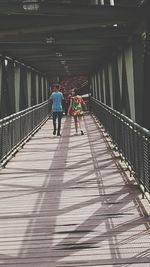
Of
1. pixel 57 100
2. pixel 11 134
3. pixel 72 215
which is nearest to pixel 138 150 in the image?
pixel 72 215

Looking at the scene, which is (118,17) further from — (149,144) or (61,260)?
(61,260)

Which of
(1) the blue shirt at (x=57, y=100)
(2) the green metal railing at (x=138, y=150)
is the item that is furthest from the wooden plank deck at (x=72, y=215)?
(1) the blue shirt at (x=57, y=100)

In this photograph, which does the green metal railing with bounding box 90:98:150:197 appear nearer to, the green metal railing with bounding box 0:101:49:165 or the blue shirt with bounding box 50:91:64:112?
the green metal railing with bounding box 0:101:49:165

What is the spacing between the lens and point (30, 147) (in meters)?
17.0

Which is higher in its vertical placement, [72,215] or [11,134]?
[11,134]

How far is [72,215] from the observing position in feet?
24.8

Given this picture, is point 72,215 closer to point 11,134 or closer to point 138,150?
point 138,150

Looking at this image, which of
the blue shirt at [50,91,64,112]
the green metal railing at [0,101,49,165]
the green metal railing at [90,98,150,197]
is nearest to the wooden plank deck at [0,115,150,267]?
the green metal railing at [90,98,150,197]

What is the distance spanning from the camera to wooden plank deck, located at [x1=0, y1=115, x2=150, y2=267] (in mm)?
5750

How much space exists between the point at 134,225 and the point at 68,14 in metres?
5.78

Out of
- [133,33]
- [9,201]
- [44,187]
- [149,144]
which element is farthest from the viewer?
[133,33]

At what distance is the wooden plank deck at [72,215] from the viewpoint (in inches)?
226

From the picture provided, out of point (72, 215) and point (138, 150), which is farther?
point (138, 150)

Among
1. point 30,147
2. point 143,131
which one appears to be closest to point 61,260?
point 143,131
